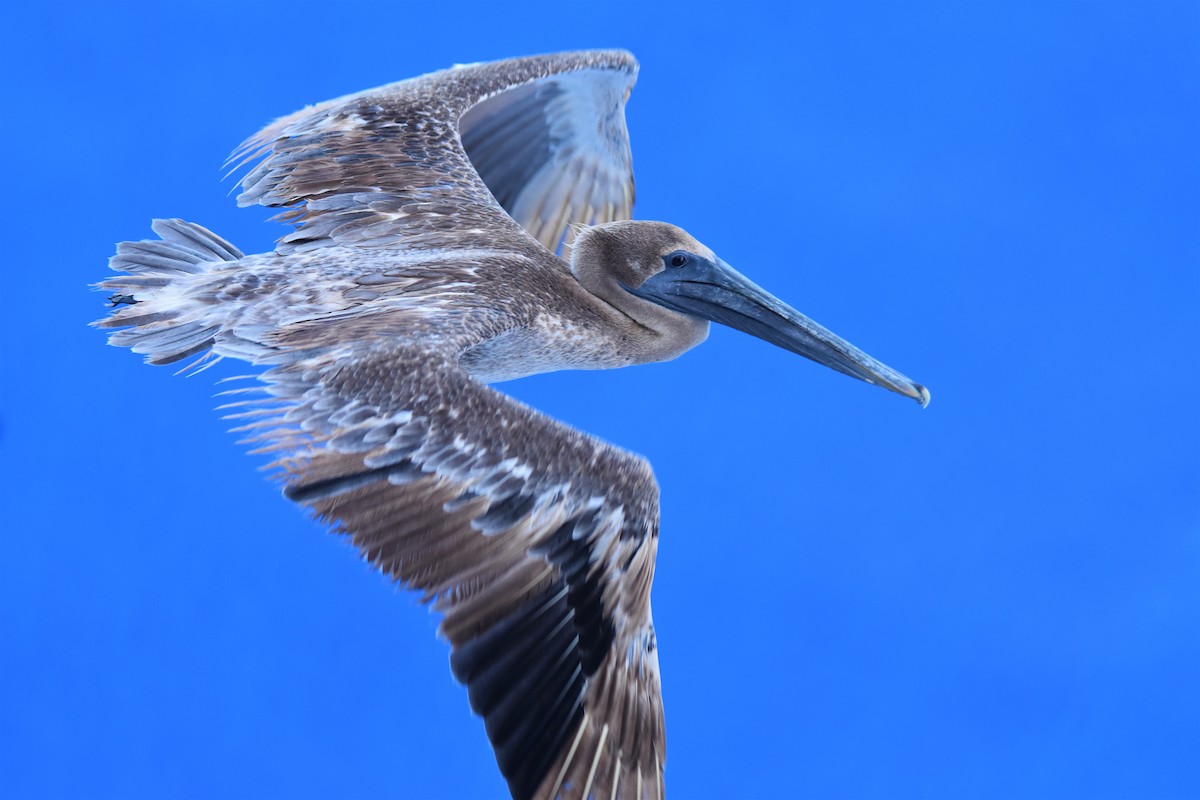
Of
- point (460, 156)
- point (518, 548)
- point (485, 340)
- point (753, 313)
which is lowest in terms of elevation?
point (518, 548)

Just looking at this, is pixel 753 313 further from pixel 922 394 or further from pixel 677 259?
pixel 922 394

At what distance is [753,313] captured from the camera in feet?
14.3

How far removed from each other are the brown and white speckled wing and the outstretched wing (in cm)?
137

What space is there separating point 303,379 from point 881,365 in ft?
6.26

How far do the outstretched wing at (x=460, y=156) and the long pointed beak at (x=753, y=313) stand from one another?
74 centimetres

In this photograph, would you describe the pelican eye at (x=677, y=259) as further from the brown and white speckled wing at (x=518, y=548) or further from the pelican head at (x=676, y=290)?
the brown and white speckled wing at (x=518, y=548)

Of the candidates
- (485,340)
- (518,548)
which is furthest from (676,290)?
(518,548)

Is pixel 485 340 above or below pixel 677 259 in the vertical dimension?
below

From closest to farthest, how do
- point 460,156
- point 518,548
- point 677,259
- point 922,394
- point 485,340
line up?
point 518,548
point 485,340
point 922,394
point 677,259
point 460,156

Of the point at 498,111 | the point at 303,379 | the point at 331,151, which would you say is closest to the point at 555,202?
the point at 498,111

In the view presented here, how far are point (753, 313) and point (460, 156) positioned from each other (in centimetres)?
144

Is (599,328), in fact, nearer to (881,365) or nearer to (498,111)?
(881,365)

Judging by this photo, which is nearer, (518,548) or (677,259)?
(518,548)

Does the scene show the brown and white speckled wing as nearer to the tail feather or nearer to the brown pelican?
the brown pelican
